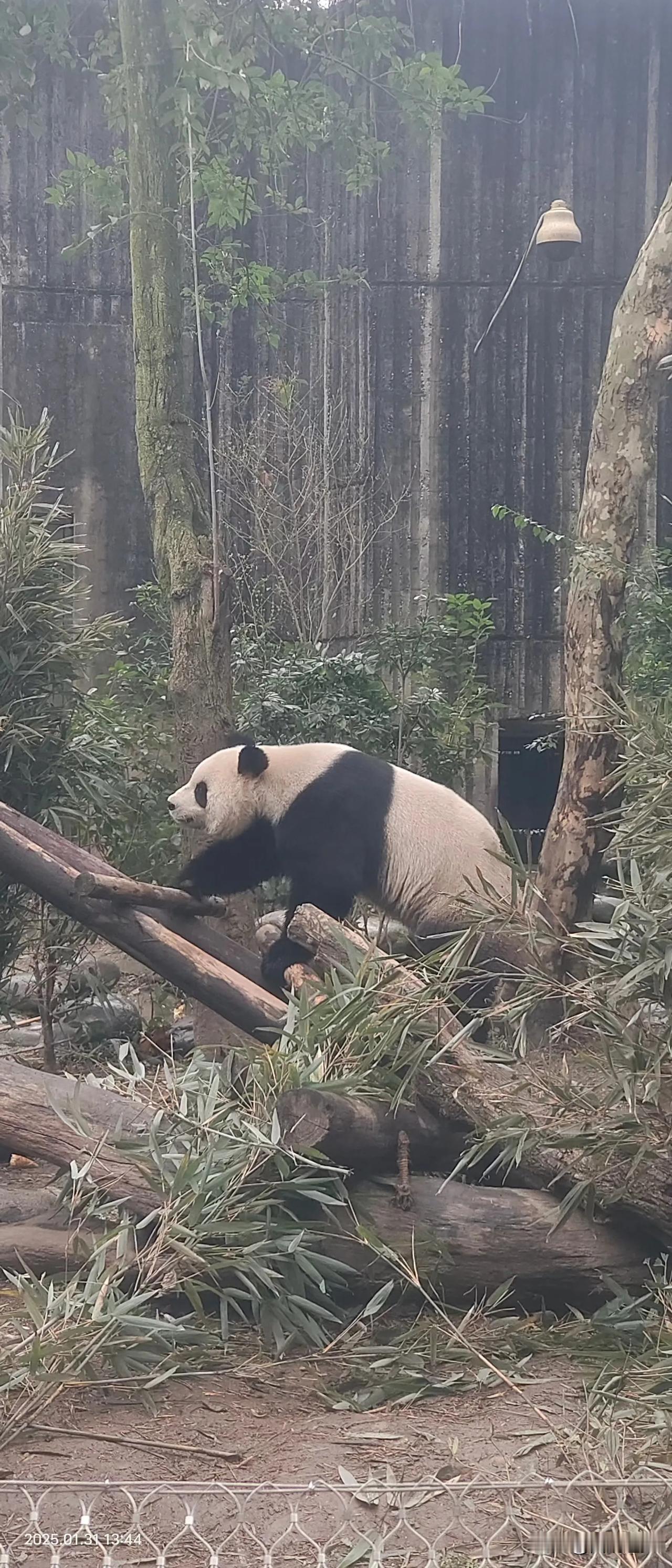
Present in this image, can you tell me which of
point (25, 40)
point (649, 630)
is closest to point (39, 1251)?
point (649, 630)

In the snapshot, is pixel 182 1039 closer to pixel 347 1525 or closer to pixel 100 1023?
pixel 100 1023

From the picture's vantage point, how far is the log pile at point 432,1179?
308 cm

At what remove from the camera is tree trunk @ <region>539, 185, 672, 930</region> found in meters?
5.39

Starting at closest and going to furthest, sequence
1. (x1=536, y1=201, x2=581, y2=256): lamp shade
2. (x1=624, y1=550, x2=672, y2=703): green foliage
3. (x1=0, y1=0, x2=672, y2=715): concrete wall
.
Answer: (x1=624, y1=550, x2=672, y2=703): green foliage → (x1=536, y1=201, x2=581, y2=256): lamp shade → (x1=0, y1=0, x2=672, y2=715): concrete wall

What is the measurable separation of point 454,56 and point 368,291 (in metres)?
1.59

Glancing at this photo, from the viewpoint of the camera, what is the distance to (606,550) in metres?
5.45

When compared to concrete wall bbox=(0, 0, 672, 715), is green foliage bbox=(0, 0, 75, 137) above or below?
above

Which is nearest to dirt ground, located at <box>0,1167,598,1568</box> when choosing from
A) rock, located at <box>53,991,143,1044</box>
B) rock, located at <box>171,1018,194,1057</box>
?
rock, located at <box>53,991,143,1044</box>

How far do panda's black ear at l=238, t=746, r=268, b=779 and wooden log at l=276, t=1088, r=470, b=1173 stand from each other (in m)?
1.68

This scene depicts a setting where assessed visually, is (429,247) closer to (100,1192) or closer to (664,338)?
(664,338)

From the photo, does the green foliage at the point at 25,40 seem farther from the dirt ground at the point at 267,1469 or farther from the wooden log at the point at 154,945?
the dirt ground at the point at 267,1469

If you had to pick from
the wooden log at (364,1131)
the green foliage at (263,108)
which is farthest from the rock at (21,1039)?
the green foliage at (263,108)

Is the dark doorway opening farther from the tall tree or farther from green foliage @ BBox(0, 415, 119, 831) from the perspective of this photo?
green foliage @ BBox(0, 415, 119, 831)

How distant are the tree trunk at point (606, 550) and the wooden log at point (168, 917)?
1725mm
